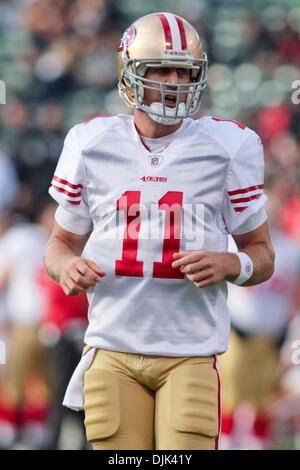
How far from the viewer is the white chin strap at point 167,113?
2.33 m

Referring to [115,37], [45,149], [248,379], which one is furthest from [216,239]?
[115,37]

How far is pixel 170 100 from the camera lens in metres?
2.36

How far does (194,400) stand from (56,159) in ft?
14.9

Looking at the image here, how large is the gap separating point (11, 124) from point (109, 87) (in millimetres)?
903

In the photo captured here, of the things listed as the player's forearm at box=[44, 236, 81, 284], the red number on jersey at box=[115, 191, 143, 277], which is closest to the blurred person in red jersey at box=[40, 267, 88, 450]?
the player's forearm at box=[44, 236, 81, 284]

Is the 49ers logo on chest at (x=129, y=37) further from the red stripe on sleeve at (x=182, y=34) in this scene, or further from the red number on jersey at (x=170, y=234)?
the red number on jersey at (x=170, y=234)

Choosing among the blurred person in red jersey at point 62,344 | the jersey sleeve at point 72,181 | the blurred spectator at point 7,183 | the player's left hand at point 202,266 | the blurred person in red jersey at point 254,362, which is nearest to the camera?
the player's left hand at point 202,266

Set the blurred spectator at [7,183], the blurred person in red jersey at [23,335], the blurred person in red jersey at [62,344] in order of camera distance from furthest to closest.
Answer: the blurred spectator at [7,183] → the blurred person in red jersey at [23,335] → the blurred person in red jersey at [62,344]

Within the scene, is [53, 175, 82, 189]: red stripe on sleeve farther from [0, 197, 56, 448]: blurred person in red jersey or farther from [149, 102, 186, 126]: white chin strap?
[0, 197, 56, 448]: blurred person in red jersey

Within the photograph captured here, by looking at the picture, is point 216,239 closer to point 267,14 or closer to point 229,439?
point 229,439

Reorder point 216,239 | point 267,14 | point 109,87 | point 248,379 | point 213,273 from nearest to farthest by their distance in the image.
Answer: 1. point 213,273
2. point 216,239
3. point 248,379
4. point 109,87
5. point 267,14

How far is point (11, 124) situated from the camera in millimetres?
7160

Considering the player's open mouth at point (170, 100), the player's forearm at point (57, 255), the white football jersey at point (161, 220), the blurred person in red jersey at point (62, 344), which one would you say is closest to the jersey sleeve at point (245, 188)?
the white football jersey at point (161, 220)

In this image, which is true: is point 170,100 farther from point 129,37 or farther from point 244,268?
point 244,268
